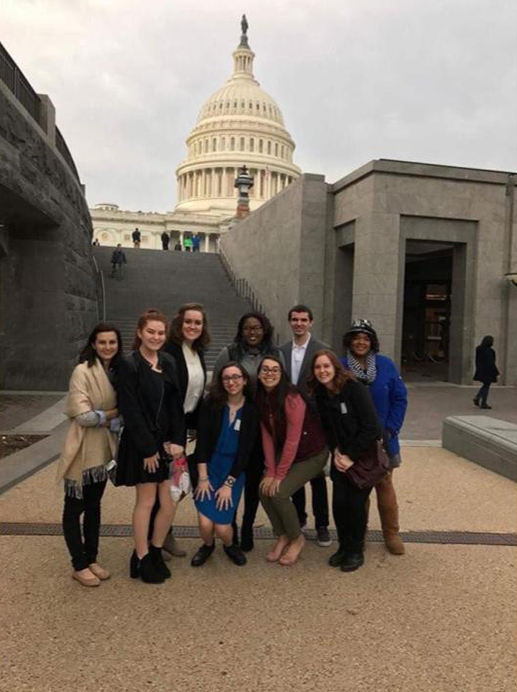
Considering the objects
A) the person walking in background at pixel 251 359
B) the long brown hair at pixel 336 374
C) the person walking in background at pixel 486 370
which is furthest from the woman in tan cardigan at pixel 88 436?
the person walking in background at pixel 486 370

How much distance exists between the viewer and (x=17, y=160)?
906cm

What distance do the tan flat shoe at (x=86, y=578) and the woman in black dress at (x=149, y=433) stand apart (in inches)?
9.9

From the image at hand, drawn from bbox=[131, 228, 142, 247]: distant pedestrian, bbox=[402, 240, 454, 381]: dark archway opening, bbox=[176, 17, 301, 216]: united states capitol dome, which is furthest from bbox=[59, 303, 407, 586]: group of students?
bbox=[176, 17, 301, 216]: united states capitol dome

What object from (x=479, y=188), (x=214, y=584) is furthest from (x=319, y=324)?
(x=214, y=584)

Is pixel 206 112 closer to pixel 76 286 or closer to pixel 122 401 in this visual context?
pixel 76 286

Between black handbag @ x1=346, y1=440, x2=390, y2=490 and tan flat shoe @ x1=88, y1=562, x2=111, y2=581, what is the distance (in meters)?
1.82

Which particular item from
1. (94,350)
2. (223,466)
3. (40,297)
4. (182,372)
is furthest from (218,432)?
(40,297)

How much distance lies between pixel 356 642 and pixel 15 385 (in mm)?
11206

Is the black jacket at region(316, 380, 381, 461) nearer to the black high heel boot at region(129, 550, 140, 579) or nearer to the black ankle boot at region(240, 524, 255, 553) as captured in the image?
the black ankle boot at region(240, 524, 255, 553)

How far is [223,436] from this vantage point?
157 inches

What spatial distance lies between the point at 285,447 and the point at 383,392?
0.91 metres

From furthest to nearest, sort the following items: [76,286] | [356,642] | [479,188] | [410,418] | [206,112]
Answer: [206,112] < [479,188] < [76,286] < [410,418] < [356,642]

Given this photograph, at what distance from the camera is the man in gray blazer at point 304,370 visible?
4.54 metres

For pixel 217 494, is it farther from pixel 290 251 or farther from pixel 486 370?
pixel 290 251
